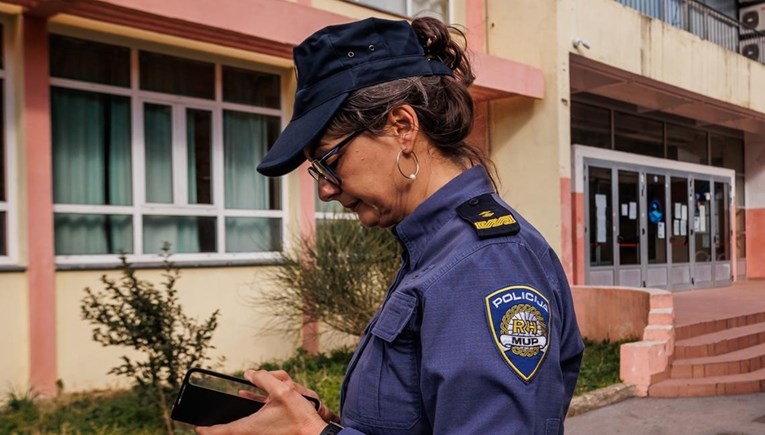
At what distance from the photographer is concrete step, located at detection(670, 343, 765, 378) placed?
7723 millimetres

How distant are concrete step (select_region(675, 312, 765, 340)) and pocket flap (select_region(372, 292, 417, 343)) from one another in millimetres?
8291

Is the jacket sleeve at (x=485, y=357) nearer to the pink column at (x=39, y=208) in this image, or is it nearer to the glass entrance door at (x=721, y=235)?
the pink column at (x=39, y=208)

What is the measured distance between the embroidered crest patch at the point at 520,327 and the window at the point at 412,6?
8133mm

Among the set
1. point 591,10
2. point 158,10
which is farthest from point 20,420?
point 591,10

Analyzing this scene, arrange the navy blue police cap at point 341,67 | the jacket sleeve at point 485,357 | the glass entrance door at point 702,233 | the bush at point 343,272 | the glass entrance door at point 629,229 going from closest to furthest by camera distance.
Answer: the jacket sleeve at point 485,357 → the navy blue police cap at point 341,67 → the bush at point 343,272 → the glass entrance door at point 629,229 → the glass entrance door at point 702,233

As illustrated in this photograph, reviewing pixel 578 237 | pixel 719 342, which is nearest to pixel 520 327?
pixel 719 342

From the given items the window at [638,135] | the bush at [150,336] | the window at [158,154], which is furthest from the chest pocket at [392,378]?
the window at [638,135]

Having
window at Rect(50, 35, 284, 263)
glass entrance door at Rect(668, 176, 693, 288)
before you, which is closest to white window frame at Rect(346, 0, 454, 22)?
window at Rect(50, 35, 284, 263)

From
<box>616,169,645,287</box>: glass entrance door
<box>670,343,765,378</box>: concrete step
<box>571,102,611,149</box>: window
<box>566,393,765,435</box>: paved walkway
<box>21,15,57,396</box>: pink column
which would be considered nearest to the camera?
<box>566,393,765,435</box>: paved walkway

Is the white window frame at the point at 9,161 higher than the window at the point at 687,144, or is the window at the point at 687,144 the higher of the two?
the window at the point at 687,144

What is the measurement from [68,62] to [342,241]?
9.75 ft

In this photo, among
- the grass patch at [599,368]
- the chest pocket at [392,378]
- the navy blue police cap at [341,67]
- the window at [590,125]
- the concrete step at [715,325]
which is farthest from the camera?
the window at [590,125]

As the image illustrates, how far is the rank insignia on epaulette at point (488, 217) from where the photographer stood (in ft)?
3.85

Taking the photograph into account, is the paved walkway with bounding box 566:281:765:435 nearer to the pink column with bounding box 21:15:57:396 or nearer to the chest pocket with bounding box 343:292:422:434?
the pink column with bounding box 21:15:57:396
